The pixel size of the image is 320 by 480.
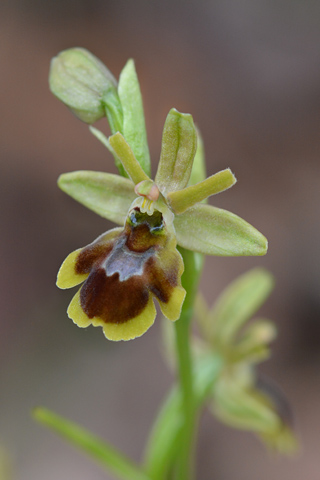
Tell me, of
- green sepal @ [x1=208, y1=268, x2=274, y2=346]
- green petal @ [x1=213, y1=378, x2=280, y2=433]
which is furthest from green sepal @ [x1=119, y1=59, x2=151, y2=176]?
green petal @ [x1=213, y1=378, x2=280, y2=433]

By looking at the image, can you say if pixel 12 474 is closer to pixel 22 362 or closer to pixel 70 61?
pixel 22 362

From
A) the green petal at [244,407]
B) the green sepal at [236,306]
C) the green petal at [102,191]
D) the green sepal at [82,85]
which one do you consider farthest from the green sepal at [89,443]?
the green sepal at [82,85]

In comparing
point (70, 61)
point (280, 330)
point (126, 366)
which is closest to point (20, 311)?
point (126, 366)

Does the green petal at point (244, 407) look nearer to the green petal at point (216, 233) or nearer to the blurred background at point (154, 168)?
the green petal at point (216, 233)

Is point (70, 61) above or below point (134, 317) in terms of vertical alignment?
above

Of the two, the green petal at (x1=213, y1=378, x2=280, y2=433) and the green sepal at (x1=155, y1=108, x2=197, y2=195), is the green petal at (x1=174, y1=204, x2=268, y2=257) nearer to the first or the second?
the green sepal at (x1=155, y1=108, x2=197, y2=195)

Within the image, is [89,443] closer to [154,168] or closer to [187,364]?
[187,364]
